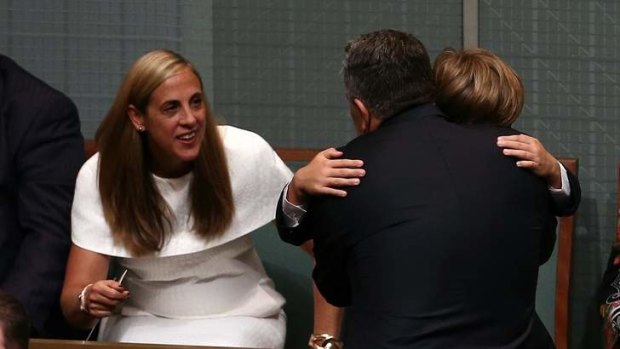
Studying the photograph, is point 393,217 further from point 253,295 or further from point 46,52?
point 46,52

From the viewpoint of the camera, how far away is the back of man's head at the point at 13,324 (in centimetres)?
218

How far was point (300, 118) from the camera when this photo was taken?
14.0ft

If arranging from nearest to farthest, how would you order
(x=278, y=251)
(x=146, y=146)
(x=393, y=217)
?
(x=393, y=217)
(x=146, y=146)
(x=278, y=251)

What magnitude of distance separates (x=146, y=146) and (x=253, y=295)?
46 centimetres

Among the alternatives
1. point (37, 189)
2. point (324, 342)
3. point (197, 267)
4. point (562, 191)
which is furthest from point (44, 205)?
point (562, 191)

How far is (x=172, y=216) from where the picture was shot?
358 centimetres

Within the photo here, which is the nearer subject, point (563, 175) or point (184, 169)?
point (563, 175)

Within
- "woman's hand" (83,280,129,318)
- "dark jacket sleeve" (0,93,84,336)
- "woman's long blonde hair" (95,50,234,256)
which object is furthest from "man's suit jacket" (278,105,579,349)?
"dark jacket sleeve" (0,93,84,336)

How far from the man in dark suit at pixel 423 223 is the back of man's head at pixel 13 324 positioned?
72cm

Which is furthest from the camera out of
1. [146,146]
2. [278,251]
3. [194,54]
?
[194,54]

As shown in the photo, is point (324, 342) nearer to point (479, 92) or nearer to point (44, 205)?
point (479, 92)

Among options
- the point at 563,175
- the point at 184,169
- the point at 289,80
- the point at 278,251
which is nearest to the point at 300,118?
the point at 289,80

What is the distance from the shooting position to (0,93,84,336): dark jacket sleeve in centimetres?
360

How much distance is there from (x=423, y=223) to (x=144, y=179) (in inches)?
42.3
